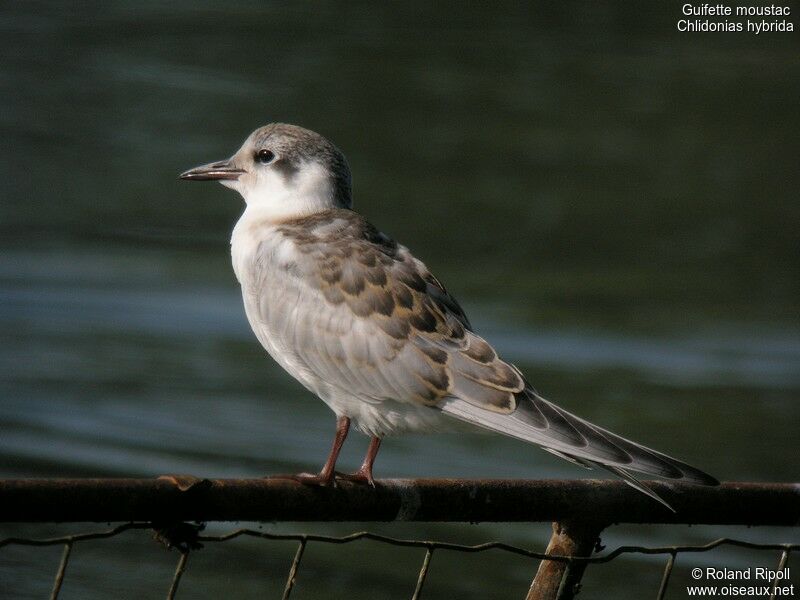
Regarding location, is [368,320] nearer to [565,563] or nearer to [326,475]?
[326,475]

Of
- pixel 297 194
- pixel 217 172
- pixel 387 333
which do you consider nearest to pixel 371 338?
pixel 387 333

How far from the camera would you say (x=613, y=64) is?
19281mm

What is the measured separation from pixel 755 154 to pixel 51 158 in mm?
7614

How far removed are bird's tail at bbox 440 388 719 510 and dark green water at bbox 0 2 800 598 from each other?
3.31m

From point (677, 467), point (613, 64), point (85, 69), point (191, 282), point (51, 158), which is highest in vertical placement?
point (613, 64)

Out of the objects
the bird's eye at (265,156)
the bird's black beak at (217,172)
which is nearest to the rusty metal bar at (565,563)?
the bird's eye at (265,156)

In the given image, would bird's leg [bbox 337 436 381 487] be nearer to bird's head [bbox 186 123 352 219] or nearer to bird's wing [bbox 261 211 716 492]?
bird's wing [bbox 261 211 716 492]

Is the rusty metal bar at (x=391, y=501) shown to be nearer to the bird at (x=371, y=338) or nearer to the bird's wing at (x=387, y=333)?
the bird at (x=371, y=338)

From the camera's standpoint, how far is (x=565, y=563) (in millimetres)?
4074

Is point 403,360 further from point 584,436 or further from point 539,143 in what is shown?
point 539,143

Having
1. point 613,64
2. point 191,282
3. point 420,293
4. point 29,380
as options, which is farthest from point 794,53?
point 420,293

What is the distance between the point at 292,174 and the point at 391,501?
2.07 metres

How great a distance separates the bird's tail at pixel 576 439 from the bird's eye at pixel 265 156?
1.46m

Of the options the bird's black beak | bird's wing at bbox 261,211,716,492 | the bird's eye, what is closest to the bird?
bird's wing at bbox 261,211,716,492
